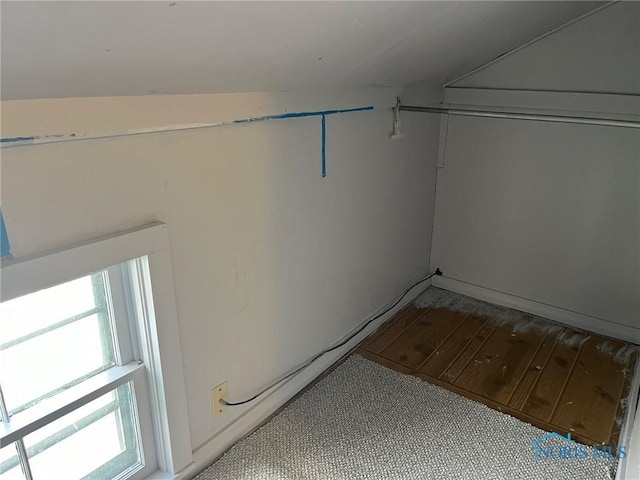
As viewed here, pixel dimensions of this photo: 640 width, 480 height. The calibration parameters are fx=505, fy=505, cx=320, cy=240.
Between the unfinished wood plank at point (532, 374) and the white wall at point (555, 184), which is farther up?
the white wall at point (555, 184)

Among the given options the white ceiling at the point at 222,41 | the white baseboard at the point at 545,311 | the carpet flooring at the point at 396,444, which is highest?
the white ceiling at the point at 222,41

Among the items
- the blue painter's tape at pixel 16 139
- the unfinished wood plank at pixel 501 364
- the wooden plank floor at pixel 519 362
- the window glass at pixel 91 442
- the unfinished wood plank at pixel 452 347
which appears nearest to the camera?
the blue painter's tape at pixel 16 139

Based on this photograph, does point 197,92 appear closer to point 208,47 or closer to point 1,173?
point 208,47

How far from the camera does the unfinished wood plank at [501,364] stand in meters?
2.27

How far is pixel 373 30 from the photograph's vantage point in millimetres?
1417

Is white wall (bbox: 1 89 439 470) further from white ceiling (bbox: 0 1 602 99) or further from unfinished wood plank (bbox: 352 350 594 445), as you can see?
unfinished wood plank (bbox: 352 350 594 445)

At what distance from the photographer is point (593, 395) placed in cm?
222

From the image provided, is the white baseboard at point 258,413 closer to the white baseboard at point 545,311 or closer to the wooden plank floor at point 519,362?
the wooden plank floor at point 519,362

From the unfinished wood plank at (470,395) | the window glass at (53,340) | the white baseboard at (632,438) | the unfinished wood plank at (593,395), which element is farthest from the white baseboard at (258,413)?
the white baseboard at (632,438)

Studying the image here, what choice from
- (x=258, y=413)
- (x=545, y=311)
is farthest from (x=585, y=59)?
(x=258, y=413)

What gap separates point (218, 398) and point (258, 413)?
266 mm

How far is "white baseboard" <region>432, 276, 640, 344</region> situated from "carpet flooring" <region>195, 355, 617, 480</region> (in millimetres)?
957

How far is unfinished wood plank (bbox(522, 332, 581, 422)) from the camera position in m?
2.14

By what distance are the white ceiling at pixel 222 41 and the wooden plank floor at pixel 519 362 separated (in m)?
1.37
